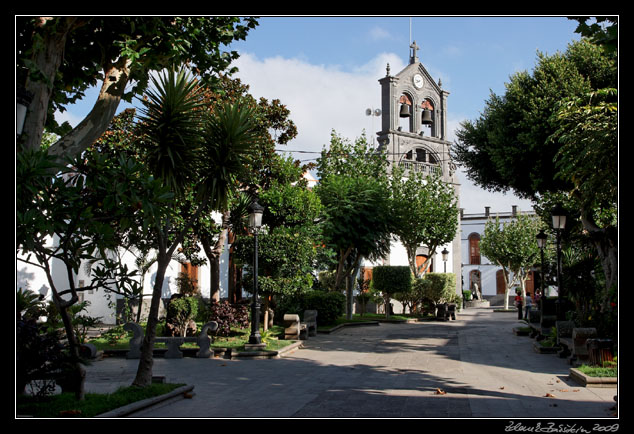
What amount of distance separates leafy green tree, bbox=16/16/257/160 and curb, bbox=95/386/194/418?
3289 mm

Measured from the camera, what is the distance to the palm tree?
7863mm

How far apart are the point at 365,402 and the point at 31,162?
15.8 feet

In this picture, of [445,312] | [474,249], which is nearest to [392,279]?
[445,312]

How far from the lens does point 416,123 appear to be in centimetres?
3431

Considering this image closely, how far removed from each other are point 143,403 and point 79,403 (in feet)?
2.31

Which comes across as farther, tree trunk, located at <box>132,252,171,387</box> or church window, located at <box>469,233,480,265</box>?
church window, located at <box>469,233,480,265</box>

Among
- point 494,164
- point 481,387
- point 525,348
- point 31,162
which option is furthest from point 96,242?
point 494,164

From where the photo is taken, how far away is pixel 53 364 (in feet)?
21.6

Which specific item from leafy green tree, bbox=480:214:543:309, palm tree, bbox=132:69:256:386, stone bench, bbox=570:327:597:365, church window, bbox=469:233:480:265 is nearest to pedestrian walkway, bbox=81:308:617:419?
stone bench, bbox=570:327:597:365

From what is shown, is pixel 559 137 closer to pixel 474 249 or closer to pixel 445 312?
pixel 445 312

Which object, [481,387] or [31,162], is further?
[481,387]

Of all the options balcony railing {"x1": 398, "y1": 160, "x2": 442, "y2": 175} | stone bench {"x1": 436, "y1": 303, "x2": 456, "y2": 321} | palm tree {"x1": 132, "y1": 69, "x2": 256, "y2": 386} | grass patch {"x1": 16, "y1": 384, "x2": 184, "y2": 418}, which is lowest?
stone bench {"x1": 436, "y1": 303, "x2": 456, "y2": 321}

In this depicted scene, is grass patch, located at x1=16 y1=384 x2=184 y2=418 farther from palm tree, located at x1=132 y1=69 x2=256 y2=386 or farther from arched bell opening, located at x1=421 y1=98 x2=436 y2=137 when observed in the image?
arched bell opening, located at x1=421 y1=98 x2=436 y2=137

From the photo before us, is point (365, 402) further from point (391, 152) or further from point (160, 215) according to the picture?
point (391, 152)
